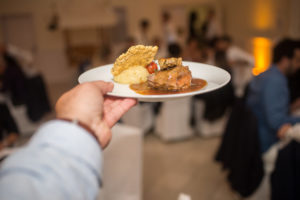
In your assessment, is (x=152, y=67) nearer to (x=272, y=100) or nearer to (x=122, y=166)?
(x=122, y=166)

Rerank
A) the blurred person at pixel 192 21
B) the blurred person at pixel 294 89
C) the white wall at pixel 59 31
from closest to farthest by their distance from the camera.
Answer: the blurred person at pixel 294 89 < the white wall at pixel 59 31 < the blurred person at pixel 192 21

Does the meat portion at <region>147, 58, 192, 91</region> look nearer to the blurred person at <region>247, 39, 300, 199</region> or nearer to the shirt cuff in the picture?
the shirt cuff

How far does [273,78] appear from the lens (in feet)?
5.37

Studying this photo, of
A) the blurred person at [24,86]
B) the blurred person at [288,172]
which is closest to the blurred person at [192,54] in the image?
the blurred person at [288,172]

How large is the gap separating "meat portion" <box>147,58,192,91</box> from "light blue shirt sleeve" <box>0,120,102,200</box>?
0.34 meters

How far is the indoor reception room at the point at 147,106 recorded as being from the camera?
0.48m

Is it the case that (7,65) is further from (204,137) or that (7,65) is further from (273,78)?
(273,78)

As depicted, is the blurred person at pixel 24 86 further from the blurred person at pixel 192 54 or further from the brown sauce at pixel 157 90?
the brown sauce at pixel 157 90

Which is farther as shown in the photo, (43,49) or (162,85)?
(43,49)

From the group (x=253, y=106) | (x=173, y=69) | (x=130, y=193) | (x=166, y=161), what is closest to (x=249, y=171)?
(x=253, y=106)

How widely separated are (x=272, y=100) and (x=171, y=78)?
4.04 feet

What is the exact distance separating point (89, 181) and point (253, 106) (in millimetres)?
1741

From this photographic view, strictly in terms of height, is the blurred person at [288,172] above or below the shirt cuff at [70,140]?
below

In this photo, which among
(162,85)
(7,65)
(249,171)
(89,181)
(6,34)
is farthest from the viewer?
(6,34)
